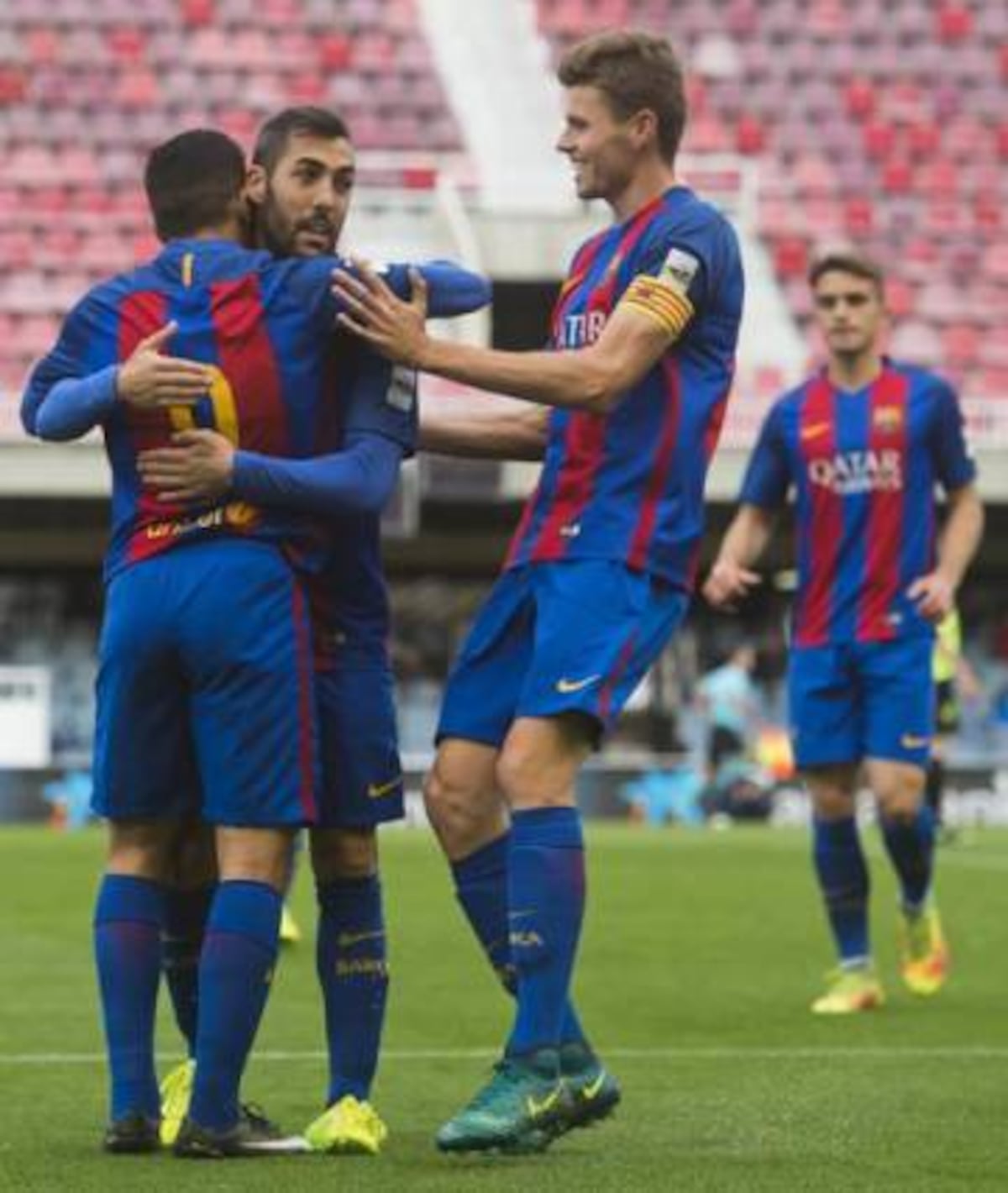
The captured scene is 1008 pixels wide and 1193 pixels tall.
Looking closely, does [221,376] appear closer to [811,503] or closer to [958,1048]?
[958,1048]

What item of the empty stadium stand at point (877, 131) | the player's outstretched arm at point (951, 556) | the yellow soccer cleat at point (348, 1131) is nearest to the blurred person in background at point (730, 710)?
the empty stadium stand at point (877, 131)

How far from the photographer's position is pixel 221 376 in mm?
5203

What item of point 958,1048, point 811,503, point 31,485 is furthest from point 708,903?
point 31,485

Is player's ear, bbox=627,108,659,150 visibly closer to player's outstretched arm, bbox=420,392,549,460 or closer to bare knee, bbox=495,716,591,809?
player's outstretched arm, bbox=420,392,549,460

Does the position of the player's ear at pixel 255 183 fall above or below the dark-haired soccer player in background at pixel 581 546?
above

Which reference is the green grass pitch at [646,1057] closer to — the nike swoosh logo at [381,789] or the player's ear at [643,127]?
the nike swoosh logo at [381,789]

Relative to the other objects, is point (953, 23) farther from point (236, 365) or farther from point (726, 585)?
point (236, 365)

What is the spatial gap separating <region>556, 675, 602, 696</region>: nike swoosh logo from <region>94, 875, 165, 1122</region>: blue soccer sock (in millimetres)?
761

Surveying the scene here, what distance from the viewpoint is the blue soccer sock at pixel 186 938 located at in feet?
18.5

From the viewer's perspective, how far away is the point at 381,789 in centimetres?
541

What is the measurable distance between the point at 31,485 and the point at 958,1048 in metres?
17.2

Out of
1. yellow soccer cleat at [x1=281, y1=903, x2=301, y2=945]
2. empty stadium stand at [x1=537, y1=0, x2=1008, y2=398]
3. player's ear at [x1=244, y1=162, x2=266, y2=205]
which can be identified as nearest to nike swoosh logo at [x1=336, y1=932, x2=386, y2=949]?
player's ear at [x1=244, y1=162, x2=266, y2=205]

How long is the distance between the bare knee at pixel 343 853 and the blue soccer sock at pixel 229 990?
272 millimetres

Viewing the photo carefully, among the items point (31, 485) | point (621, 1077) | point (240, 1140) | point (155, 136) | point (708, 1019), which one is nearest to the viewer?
point (240, 1140)
